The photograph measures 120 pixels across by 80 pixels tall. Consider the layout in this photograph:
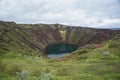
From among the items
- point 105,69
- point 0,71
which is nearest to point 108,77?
point 105,69

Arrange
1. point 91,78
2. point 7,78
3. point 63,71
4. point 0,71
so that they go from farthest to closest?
1. point 63,71
2. point 0,71
3. point 91,78
4. point 7,78

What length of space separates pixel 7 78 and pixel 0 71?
626 centimetres

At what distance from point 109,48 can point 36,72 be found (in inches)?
1860

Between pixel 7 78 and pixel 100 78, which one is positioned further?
pixel 100 78

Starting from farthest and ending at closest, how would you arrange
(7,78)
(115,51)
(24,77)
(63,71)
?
(115,51) < (63,71) < (7,78) < (24,77)

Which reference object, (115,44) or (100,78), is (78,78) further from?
(115,44)

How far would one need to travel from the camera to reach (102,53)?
262 feet

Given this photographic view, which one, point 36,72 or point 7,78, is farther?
point 36,72

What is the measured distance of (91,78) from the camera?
40344 mm

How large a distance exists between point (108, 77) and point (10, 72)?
18.5m

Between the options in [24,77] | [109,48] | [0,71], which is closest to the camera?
[24,77]

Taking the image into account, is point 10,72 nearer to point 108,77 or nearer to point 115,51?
point 108,77

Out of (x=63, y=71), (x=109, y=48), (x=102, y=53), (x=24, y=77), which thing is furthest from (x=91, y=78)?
(x=109, y=48)

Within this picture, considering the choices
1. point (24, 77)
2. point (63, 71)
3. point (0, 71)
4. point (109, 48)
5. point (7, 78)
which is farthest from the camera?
point (109, 48)
